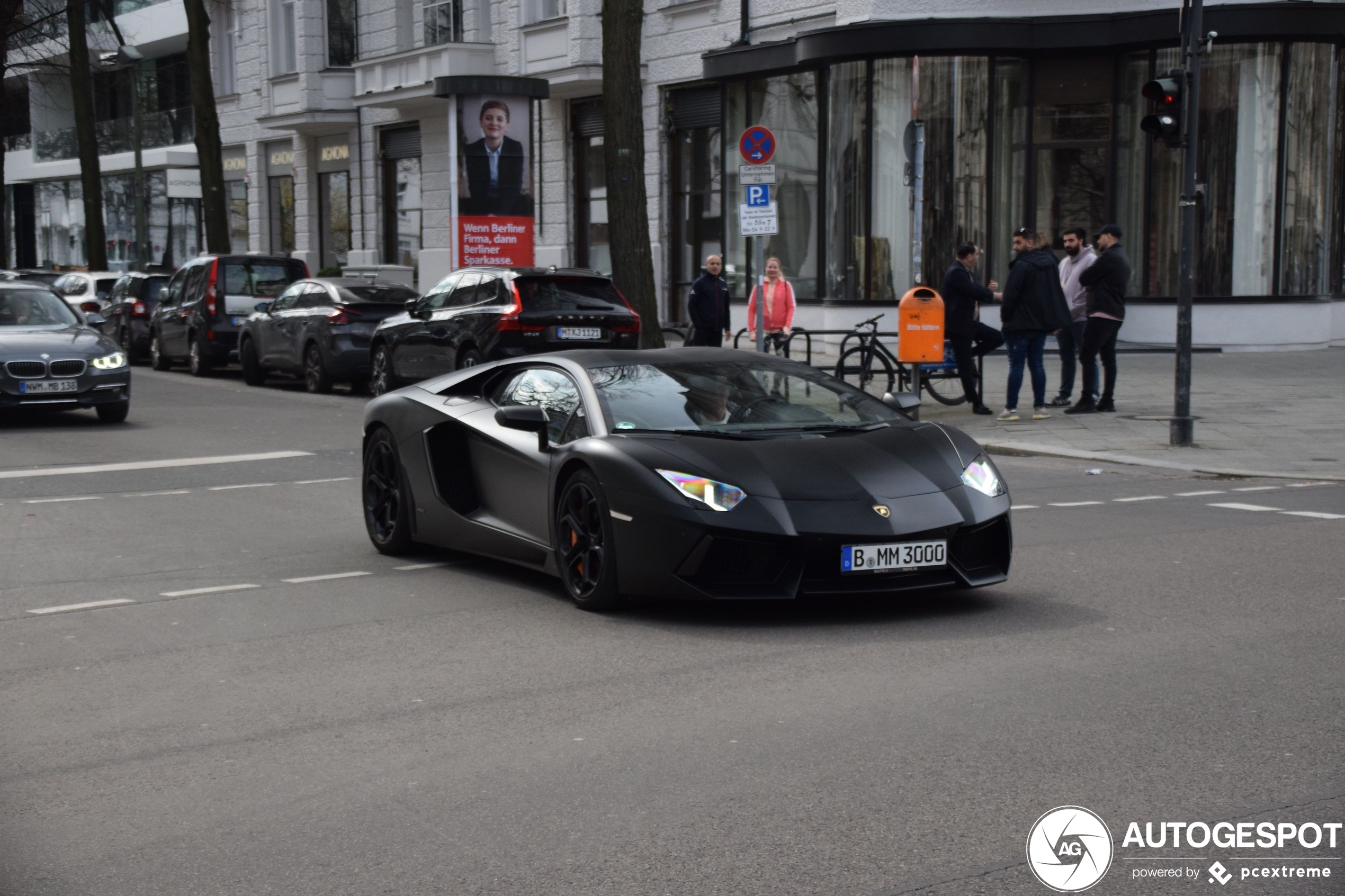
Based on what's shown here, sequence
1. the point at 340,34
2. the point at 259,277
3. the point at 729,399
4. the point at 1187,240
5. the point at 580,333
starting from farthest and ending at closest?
1. the point at 340,34
2. the point at 259,277
3. the point at 580,333
4. the point at 1187,240
5. the point at 729,399

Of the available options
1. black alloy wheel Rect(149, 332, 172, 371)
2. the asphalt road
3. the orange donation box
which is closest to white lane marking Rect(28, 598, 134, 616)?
the asphalt road

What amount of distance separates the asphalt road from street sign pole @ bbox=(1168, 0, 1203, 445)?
494cm

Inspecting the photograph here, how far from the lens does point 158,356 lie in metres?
28.4

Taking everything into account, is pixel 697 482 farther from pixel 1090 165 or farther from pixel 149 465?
pixel 1090 165

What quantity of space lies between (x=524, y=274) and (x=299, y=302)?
5.30m

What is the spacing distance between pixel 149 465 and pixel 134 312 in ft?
53.4

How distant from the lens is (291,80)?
4244 cm

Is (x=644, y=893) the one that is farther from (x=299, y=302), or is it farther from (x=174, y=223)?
(x=174, y=223)

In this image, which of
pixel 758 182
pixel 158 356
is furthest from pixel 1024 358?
pixel 158 356

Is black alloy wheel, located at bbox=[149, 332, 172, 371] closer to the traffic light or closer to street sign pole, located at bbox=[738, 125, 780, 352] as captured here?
street sign pole, located at bbox=[738, 125, 780, 352]

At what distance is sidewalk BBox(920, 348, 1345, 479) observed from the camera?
14.4 m

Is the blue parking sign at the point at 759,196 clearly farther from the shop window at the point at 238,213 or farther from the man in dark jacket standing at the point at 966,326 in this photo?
the shop window at the point at 238,213

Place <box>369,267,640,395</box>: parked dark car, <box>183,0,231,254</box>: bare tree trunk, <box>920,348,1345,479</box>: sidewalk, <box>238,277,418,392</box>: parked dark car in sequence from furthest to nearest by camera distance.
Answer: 1. <box>183,0,231,254</box>: bare tree trunk
2. <box>238,277,418,392</box>: parked dark car
3. <box>369,267,640,395</box>: parked dark car
4. <box>920,348,1345,479</box>: sidewalk

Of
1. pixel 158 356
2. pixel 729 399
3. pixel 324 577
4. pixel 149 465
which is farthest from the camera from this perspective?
pixel 158 356
